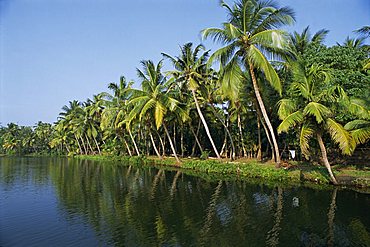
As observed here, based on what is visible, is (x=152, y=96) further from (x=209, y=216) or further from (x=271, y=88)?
(x=209, y=216)

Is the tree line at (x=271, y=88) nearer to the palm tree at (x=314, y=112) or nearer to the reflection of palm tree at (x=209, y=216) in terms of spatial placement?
the palm tree at (x=314, y=112)

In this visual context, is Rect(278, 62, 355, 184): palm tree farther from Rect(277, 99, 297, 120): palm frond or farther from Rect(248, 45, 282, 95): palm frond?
Rect(248, 45, 282, 95): palm frond

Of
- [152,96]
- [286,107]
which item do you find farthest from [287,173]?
[152,96]

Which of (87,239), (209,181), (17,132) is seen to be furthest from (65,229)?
(17,132)

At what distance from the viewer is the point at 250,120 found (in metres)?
31.4

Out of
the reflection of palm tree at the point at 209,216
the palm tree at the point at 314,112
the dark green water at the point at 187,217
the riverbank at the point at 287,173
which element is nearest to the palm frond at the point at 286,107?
the palm tree at the point at 314,112

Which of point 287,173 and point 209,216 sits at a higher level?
point 287,173

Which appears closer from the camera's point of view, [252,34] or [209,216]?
[209,216]

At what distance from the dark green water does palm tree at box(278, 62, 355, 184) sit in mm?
2962

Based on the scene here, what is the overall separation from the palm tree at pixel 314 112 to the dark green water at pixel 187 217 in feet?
9.72

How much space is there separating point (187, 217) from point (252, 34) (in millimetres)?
13806

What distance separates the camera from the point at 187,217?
1252cm

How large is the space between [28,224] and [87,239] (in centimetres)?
410

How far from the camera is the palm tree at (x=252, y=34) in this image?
18156 mm
